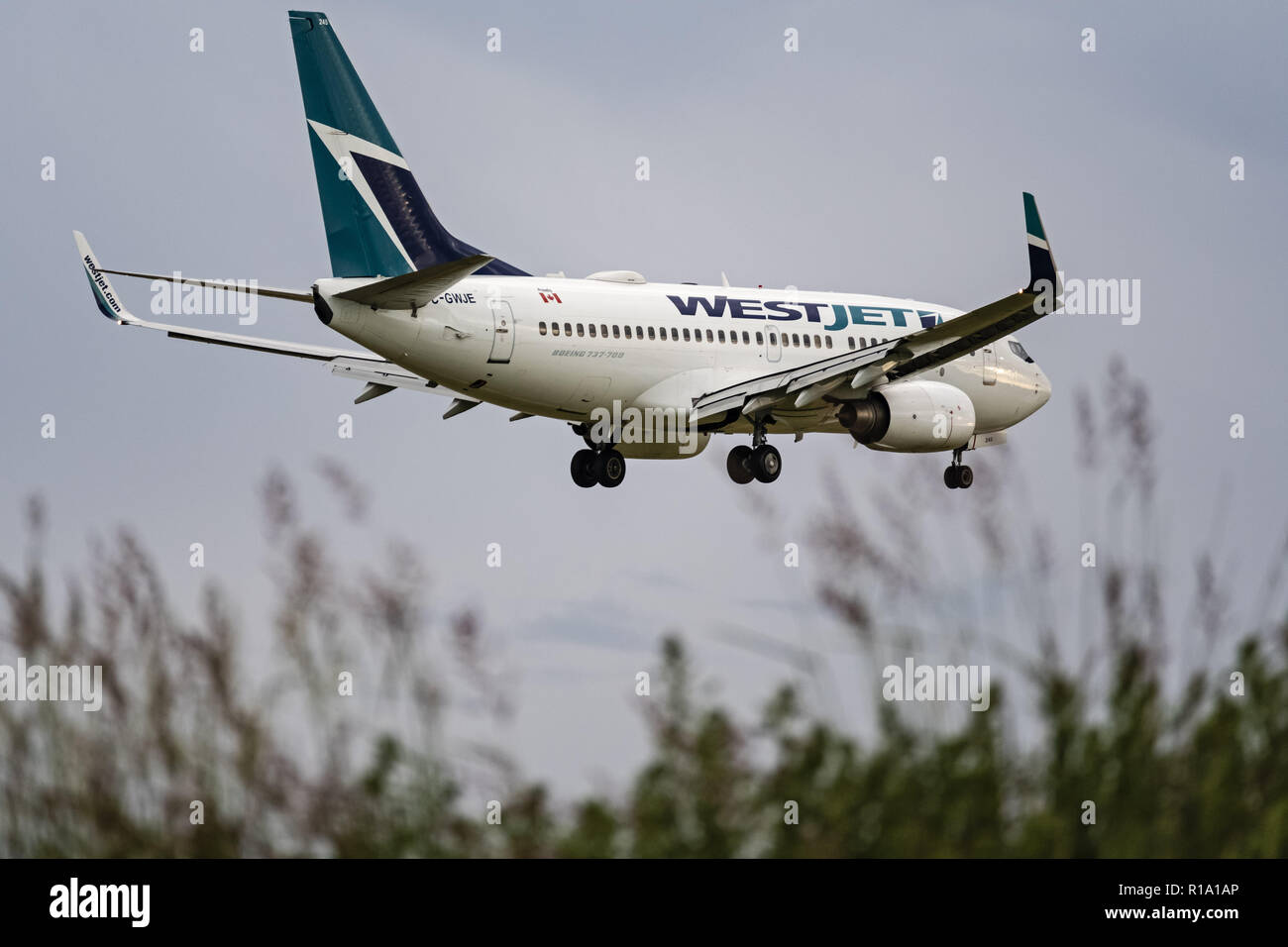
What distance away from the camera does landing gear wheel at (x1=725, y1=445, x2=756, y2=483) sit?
38500 mm

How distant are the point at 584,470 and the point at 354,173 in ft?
25.7

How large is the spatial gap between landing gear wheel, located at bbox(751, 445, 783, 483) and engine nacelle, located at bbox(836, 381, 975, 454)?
167cm

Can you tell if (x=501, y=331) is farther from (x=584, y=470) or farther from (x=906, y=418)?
(x=906, y=418)

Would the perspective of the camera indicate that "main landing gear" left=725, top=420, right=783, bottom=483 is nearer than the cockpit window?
Yes

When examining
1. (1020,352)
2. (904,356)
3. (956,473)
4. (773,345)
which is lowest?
(956,473)

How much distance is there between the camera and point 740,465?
3862 cm

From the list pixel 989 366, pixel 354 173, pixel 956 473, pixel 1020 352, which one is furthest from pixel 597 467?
pixel 1020 352

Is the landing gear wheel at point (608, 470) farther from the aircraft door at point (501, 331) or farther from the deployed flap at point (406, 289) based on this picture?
the deployed flap at point (406, 289)

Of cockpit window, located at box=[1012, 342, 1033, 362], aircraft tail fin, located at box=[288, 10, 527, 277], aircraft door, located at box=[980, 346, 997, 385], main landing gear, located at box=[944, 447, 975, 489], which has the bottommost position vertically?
main landing gear, located at box=[944, 447, 975, 489]

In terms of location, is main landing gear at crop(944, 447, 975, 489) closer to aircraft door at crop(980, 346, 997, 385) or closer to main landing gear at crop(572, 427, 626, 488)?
aircraft door at crop(980, 346, 997, 385)

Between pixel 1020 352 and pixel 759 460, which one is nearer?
pixel 759 460

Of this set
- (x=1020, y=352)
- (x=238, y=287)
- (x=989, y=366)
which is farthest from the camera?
(x=1020, y=352)

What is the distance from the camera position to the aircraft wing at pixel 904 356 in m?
30.6

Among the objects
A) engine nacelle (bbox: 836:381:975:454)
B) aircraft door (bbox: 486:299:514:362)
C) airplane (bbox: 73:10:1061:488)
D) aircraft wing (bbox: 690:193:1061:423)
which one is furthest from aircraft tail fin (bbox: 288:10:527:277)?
engine nacelle (bbox: 836:381:975:454)
